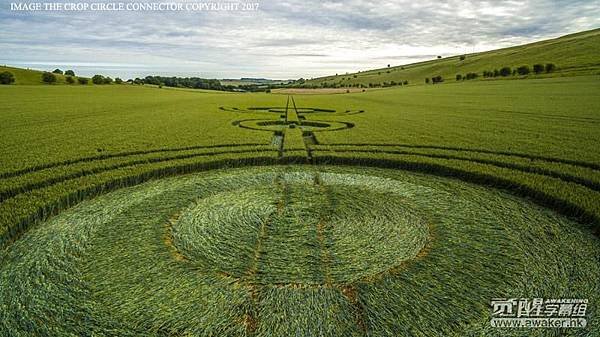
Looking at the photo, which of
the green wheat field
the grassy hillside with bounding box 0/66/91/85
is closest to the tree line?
the green wheat field

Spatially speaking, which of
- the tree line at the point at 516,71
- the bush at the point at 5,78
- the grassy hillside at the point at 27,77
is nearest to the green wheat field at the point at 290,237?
the bush at the point at 5,78

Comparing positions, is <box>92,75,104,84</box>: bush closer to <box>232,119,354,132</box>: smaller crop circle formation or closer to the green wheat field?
<box>232,119,354,132</box>: smaller crop circle formation

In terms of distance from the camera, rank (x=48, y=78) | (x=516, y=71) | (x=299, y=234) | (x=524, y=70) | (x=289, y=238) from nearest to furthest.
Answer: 1. (x=289, y=238)
2. (x=299, y=234)
3. (x=48, y=78)
4. (x=524, y=70)
5. (x=516, y=71)

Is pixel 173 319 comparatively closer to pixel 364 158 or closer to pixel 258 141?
pixel 364 158

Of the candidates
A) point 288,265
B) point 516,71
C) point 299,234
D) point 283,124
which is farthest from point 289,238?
point 516,71

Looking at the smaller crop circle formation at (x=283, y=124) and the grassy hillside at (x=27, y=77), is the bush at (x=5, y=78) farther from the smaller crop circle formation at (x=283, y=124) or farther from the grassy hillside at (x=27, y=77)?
the smaller crop circle formation at (x=283, y=124)

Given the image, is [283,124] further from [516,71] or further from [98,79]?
[98,79]

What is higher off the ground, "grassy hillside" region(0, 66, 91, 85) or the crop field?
"grassy hillside" region(0, 66, 91, 85)
